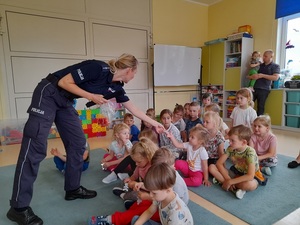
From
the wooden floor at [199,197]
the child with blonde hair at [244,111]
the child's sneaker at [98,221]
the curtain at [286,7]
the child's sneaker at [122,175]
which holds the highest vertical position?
the curtain at [286,7]

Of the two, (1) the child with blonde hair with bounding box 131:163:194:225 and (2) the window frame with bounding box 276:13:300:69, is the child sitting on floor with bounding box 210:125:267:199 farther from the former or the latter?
(2) the window frame with bounding box 276:13:300:69

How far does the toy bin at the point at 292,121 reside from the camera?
4.02 meters

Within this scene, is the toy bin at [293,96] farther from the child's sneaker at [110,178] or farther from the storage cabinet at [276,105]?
the child's sneaker at [110,178]

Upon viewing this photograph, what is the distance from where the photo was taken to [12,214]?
1363 mm

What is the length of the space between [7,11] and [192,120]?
140 inches

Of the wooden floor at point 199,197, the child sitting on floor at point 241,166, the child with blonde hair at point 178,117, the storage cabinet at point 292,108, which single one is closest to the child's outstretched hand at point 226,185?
the child sitting on floor at point 241,166

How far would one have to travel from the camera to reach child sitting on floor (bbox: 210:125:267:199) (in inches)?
67.1

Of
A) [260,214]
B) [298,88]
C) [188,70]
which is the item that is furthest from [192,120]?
[188,70]

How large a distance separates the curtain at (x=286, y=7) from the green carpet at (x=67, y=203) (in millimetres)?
4384

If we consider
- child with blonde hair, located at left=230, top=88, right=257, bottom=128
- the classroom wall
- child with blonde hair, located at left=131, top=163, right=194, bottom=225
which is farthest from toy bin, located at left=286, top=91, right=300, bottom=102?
child with blonde hair, located at left=131, top=163, right=194, bottom=225

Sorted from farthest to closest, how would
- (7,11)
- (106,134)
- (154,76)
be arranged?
(154,76), (106,134), (7,11)

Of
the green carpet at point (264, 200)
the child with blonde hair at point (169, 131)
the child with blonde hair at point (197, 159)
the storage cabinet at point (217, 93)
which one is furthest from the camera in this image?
the storage cabinet at point (217, 93)

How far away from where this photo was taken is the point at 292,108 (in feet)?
13.3

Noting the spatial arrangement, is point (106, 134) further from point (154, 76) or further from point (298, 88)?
point (298, 88)
